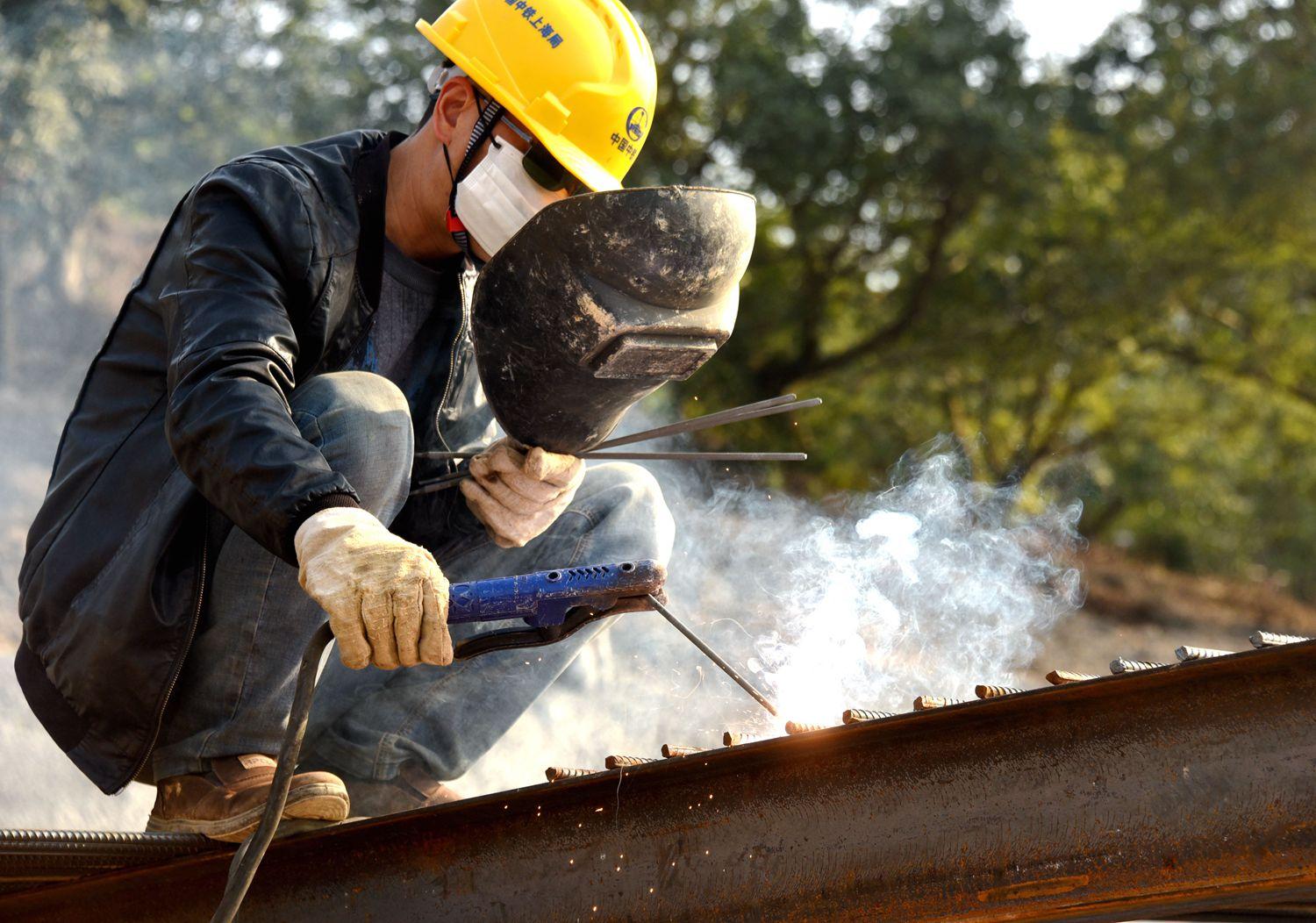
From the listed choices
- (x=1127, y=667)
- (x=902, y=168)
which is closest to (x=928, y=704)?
(x=1127, y=667)

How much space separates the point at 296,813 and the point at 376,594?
0.44 meters

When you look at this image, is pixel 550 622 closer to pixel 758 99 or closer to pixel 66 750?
pixel 66 750

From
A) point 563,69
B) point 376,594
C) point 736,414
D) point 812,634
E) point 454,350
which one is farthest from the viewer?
point 812,634

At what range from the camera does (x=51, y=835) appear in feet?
6.03

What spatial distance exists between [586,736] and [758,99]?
667 centimetres

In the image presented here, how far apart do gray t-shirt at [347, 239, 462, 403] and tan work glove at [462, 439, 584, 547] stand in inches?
11.1

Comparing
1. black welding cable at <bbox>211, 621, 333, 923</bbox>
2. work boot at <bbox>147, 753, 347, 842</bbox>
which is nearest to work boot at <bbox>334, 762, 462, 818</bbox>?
work boot at <bbox>147, 753, 347, 842</bbox>

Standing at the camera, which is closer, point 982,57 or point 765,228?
point 982,57

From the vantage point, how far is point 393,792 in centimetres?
244

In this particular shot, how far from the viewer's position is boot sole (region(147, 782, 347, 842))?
188cm

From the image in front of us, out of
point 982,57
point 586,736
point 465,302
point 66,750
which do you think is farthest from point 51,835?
point 982,57

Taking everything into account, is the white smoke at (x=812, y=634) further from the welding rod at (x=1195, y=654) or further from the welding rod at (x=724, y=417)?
the welding rod at (x=1195, y=654)

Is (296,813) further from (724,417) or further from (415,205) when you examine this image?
(415,205)

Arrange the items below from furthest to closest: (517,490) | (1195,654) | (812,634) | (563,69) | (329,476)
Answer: (812,634) < (563,69) < (517,490) < (329,476) < (1195,654)
